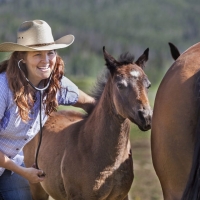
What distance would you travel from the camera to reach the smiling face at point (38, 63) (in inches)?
180

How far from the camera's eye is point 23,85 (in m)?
4.54

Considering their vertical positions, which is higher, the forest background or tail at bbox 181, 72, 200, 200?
tail at bbox 181, 72, 200, 200

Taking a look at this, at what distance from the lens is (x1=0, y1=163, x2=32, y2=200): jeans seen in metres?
4.79

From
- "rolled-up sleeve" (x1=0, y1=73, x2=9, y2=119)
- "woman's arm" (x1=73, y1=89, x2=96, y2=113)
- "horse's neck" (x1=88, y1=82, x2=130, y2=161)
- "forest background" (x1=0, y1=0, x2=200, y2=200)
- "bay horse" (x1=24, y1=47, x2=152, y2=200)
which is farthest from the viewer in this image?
"forest background" (x1=0, y1=0, x2=200, y2=200)

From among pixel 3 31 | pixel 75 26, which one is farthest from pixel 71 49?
pixel 75 26

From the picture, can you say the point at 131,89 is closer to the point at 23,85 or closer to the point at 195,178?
the point at 23,85

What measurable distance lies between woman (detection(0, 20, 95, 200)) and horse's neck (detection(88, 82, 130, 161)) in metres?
0.59

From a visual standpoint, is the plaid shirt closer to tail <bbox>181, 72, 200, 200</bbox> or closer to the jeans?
the jeans

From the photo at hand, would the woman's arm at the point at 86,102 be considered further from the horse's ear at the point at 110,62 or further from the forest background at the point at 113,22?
the forest background at the point at 113,22

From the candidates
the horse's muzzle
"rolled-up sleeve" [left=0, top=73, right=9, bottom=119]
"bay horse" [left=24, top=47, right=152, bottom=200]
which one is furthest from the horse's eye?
"rolled-up sleeve" [left=0, top=73, right=9, bottom=119]

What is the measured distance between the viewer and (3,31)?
115125 mm

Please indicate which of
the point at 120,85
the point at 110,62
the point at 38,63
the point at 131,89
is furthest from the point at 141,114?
the point at 38,63

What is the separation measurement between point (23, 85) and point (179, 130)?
1234mm

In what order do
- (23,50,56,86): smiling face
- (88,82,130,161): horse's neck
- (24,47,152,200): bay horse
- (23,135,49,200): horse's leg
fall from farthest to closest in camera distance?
(23,135,49,200): horse's leg → (88,82,130,161): horse's neck → (24,47,152,200): bay horse → (23,50,56,86): smiling face
